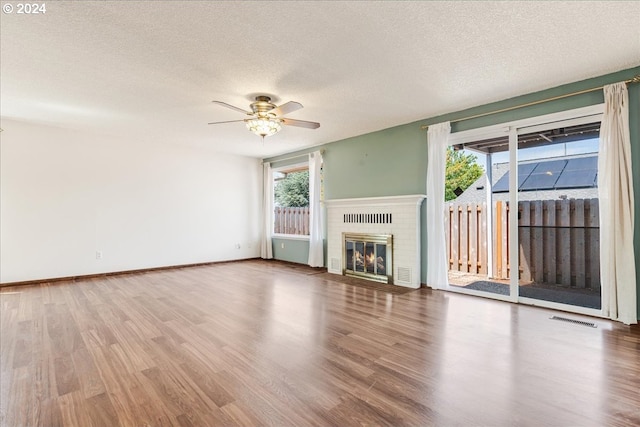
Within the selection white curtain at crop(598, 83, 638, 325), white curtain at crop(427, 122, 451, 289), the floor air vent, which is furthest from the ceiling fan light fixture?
the floor air vent

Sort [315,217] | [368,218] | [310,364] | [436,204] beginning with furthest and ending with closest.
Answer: [315,217], [368,218], [436,204], [310,364]

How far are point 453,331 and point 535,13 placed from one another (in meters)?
A: 2.69

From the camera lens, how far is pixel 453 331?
2.88m

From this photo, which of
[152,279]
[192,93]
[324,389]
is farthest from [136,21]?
[152,279]

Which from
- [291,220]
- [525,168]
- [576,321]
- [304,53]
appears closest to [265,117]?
[304,53]

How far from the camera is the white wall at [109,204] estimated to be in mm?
4840

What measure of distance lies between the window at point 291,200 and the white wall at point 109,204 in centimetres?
80

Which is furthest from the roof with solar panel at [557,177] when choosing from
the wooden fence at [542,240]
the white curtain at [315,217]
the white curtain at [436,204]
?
the white curtain at [315,217]

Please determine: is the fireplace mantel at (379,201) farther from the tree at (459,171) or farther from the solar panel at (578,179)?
the solar panel at (578,179)

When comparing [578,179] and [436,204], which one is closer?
[578,179]

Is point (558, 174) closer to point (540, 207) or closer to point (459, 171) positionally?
point (540, 207)

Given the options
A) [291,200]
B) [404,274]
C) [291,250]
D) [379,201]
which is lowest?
[404,274]

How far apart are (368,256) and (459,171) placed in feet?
6.68

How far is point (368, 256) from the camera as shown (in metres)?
5.37
